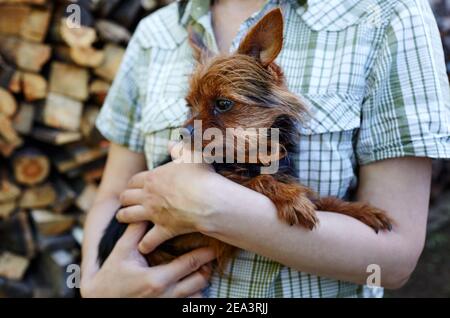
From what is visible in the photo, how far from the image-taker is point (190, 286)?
139cm

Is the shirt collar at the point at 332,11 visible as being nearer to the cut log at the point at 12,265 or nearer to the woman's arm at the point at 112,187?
the woman's arm at the point at 112,187

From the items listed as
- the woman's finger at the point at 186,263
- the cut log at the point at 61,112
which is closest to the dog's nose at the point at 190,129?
the woman's finger at the point at 186,263

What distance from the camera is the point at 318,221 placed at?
48.1 inches

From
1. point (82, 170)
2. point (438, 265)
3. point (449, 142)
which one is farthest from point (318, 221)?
point (438, 265)

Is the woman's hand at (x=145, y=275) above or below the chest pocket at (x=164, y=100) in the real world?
below

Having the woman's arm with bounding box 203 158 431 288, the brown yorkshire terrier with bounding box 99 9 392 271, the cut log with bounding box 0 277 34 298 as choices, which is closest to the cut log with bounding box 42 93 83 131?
the cut log with bounding box 0 277 34 298

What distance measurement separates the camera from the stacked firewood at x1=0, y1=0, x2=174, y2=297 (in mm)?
2436

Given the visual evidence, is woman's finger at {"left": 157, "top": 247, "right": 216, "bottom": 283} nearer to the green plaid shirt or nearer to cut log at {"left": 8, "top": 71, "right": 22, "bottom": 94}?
the green plaid shirt

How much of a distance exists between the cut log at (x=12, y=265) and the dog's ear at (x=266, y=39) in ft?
6.67

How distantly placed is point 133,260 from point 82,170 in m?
1.41

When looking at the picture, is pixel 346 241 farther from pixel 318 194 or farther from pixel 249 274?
pixel 249 274

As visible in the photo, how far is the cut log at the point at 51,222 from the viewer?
2.65 m

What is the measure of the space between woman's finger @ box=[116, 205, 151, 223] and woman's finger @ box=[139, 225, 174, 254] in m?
0.05

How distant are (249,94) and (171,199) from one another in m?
0.37
